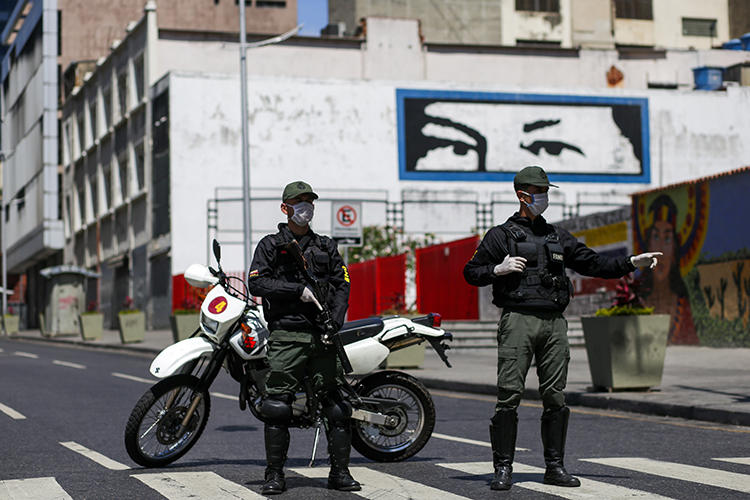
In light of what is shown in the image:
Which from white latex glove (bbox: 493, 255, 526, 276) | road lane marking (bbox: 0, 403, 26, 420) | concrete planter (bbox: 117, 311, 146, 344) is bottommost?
road lane marking (bbox: 0, 403, 26, 420)

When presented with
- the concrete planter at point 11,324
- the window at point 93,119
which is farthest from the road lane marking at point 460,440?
the concrete planter at point 11,324

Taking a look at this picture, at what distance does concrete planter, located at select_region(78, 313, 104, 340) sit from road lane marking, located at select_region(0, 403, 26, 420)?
26656mm

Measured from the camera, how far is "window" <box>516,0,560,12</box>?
2542 inches

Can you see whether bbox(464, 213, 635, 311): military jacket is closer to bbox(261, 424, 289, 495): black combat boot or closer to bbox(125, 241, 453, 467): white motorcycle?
bbox(125, 241, 453, 467): white motorcycle

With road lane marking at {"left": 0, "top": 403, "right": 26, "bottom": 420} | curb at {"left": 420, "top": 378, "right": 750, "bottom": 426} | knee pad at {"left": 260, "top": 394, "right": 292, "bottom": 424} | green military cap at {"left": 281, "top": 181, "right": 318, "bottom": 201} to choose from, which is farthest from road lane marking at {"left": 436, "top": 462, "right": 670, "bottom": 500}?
road lane marking at {"left": 0, "top": 403, "right": 26, "bottom": 420}

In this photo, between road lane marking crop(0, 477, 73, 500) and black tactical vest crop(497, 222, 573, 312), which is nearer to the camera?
road lane marking crop(0, 477, 73, 500)

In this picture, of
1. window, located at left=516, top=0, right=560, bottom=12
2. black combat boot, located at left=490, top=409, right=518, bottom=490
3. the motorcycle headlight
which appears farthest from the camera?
window, located at left=516, top=0, right=560, bottom=12

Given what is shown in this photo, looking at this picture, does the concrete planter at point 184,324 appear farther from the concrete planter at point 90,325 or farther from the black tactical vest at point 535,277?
the black tactical vest at point 535,277

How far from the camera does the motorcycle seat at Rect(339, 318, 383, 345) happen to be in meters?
8.53

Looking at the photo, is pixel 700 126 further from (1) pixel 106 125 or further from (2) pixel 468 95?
(1) pixel 106 125

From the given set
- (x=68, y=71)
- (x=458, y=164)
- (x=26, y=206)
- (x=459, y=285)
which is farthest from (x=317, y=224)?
(x=26, y=206)

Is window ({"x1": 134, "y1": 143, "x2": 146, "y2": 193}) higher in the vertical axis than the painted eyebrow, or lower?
lower

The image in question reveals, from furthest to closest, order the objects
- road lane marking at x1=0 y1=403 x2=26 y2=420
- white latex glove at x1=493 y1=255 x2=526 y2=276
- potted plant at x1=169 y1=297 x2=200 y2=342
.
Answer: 1. potted plant at x1=169 y1=297 x2=200 y2=342
2. road lane marking at x1=0 y1=403 x2=26 y2=420
3. white latex glove at x1=493 y1=255 x2=526 y2=276

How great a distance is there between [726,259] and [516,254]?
1667cm
